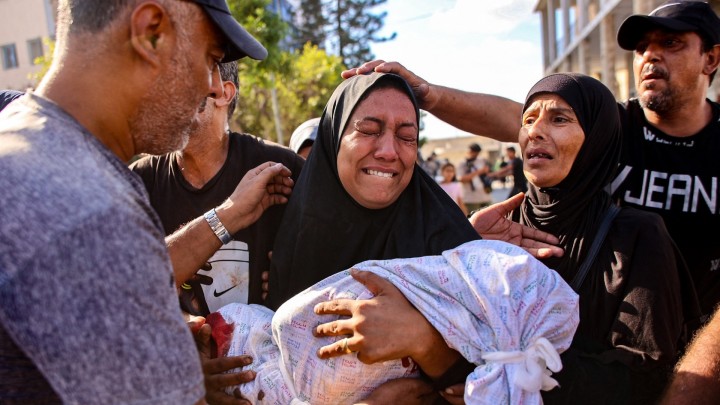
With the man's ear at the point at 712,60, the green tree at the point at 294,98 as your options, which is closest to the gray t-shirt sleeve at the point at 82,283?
the man's ear at the point at 712,60

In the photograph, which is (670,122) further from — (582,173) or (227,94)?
(227,94)

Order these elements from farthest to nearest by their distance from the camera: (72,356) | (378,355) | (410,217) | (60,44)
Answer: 1. (410,217)
2. (378,355)
3. (60,44)
4. (72,356)

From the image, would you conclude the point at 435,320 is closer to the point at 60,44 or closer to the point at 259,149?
the point at 60,44

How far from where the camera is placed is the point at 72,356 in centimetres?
105

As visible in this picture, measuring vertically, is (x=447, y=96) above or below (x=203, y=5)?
below

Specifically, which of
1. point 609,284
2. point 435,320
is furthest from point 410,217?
point 609,284

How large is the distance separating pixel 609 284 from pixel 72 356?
76.7 inches

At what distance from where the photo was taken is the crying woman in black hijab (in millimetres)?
1999

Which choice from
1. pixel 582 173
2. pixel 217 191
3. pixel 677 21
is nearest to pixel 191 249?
pixel 217 191

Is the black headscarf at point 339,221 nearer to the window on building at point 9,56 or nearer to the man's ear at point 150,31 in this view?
the man's ear at point 150,31

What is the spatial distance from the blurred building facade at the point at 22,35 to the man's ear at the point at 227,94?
29330 mm

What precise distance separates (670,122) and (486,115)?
43.3 inches

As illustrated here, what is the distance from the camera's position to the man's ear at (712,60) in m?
3.44

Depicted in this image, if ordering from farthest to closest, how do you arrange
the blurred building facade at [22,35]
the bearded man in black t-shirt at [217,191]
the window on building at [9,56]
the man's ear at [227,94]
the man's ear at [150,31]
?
the window on building at [9,56] < the blurred building facade at [22,35] < the man's ear at [227,94] < the bearded man in black t-shirt at [217,191] < the man's ear at [150,31]
